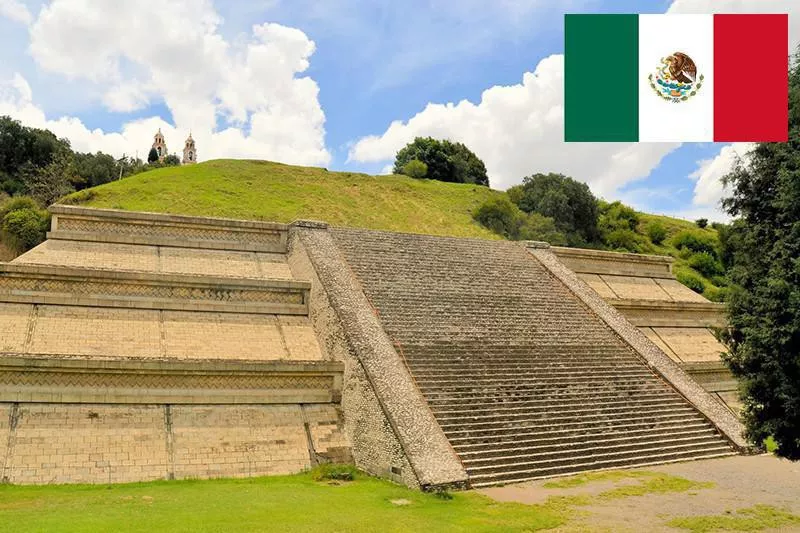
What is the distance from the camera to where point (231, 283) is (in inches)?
590

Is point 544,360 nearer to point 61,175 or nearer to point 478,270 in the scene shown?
point 478,270

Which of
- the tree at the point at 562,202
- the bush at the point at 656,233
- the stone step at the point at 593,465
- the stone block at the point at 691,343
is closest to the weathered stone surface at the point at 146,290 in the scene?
the stone step at the point at 593,465

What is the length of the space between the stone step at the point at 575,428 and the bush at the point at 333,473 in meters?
1.98

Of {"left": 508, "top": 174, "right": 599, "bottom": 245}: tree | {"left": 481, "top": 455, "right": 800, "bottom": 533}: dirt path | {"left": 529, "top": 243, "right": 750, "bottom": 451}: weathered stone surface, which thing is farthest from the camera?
{"left": 508, "top": 174, "right": 599, "bottom": 245}: tree

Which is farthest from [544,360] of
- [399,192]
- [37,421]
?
[399,192]

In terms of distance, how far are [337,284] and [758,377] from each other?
9923mm

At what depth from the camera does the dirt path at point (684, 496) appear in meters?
8.66

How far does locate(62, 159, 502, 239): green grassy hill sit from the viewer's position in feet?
85.7

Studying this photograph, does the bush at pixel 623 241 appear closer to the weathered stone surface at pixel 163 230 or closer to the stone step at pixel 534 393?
the stone step at pixel 534 393

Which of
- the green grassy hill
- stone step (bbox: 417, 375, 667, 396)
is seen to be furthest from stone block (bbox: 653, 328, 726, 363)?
the green grassy hill

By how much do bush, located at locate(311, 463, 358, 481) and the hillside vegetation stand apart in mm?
16435

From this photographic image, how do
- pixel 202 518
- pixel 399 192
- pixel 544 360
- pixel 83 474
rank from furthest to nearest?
pixel 399 192
pixel 544 360
pixel 83 474
pixel 202 518

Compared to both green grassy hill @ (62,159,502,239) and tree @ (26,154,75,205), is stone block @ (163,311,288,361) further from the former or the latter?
tree @ (26,154,75,205)

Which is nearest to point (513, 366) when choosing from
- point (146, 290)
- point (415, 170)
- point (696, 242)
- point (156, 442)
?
point (156, 442)
